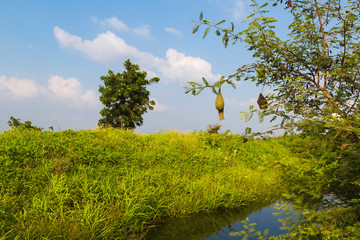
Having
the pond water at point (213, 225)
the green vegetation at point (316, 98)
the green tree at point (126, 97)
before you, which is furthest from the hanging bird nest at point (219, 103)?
the green tree at point (126, 97)

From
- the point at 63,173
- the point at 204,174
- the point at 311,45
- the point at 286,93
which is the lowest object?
the point at 204,174

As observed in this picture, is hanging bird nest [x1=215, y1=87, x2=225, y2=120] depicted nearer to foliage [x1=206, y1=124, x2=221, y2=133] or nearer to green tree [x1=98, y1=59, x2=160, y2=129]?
foliage [x1=206, y1=124, x2=221, y2=133]

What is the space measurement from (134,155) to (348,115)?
24.5ft

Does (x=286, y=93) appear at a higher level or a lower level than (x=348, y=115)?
higher

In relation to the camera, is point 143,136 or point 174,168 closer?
point 174,168

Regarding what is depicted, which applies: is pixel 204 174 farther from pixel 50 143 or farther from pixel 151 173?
pixel 50 143

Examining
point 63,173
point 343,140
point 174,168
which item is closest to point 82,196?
point 63,173

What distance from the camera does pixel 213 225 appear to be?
256 inches

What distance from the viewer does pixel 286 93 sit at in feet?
11.8

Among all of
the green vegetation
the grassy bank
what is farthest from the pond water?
the green vegetation

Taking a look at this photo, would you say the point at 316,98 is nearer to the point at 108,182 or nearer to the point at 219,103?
the point at 219,103

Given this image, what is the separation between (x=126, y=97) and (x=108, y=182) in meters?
22.5

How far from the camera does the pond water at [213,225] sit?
5.89 metres

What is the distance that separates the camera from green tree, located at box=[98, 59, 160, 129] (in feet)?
94.7
